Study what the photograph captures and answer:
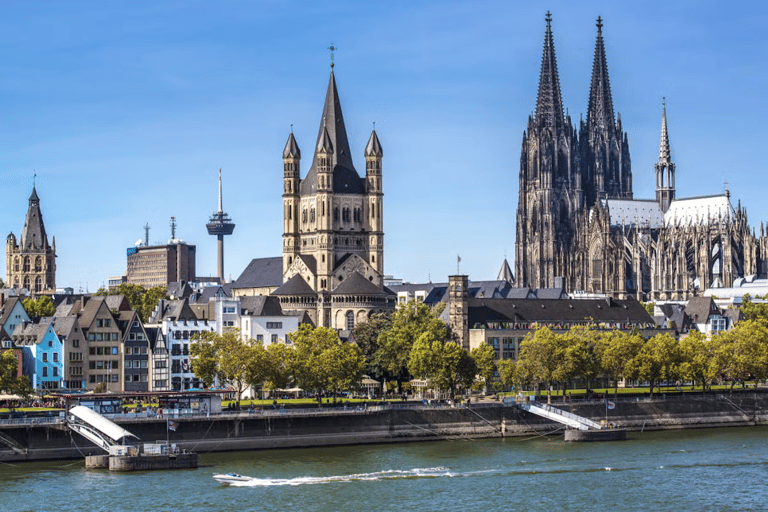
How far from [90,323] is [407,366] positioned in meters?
28.8

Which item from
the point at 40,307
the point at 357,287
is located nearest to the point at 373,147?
the point at 357,287

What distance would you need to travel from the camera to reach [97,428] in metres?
99.4

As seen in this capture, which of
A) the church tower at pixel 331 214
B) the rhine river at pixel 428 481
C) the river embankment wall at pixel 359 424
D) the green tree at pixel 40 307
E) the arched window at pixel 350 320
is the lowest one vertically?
the rhine river at pixel 428 481

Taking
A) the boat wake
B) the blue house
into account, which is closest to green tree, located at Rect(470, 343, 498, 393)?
the blue house

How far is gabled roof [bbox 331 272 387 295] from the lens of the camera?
181000mm

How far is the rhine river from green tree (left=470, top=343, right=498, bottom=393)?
91.9 ft

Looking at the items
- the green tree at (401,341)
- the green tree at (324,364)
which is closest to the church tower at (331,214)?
the green tree at (401,341)

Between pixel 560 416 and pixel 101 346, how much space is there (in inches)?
1674

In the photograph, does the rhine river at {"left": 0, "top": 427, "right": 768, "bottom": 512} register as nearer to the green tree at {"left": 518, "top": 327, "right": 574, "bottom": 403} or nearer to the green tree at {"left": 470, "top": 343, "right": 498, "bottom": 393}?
the green tree at {"left": 518, "top": 327, "right": 574, "bottom": 403}

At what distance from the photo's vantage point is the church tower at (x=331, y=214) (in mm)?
189000

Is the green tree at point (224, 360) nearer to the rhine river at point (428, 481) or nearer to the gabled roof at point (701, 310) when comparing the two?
the rhine river at point (428, 481)

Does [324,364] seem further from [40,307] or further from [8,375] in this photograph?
[40,307]

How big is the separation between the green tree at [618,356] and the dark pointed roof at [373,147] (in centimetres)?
5688

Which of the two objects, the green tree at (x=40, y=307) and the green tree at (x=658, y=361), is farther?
the green tree at (x=40, y=307)
